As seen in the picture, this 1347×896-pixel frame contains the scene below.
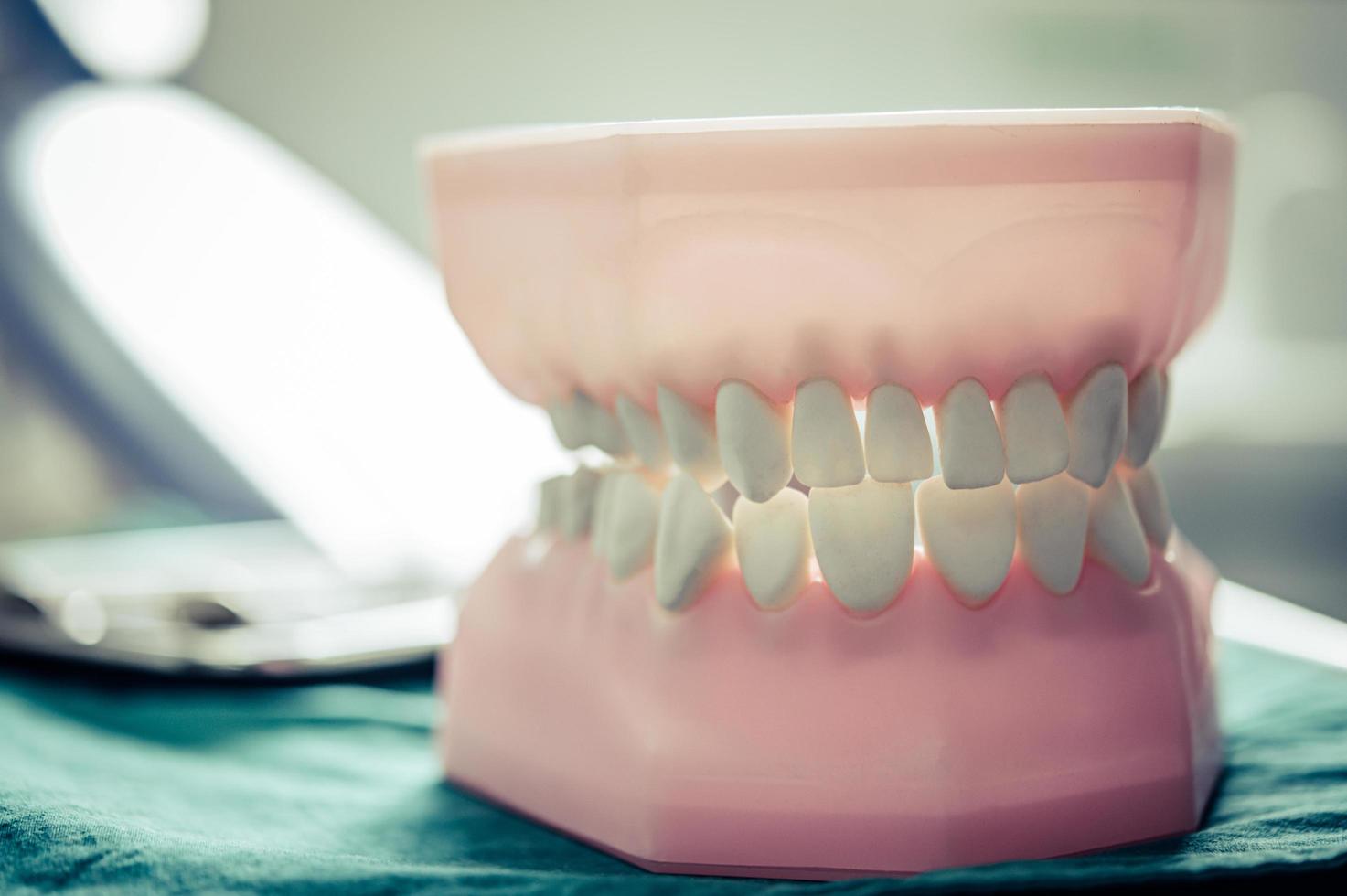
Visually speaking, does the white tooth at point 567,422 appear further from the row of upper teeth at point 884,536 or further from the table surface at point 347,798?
the table surface at point 347,798

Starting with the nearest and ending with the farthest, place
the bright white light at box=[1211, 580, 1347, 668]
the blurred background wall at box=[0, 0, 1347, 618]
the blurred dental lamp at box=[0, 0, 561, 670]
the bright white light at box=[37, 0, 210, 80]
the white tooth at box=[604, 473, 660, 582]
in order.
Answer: the white tooth at box=[604, 473, 660, 582]
the bright white light at box=[1211, 580, 1347, 668]
the blurred dental lamp at box=[0, 0, 561, 670]
the bright white light at box=[37, 0, 210, 80]
the blurred background wall at box=[0, 0, 1347, 618]

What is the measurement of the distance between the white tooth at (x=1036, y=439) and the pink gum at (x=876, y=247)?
1cm

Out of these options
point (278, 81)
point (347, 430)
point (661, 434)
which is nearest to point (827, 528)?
point (661, 434)

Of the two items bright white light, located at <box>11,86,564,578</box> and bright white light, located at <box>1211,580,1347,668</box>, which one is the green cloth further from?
bright white light, located at <box>11,86,564,578</box>

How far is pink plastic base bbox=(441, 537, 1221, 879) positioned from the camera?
526mm

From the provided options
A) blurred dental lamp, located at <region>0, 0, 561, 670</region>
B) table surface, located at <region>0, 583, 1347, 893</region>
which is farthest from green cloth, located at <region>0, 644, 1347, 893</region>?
blurred dental lamp, located at <region>0, 0, 561, 670</region>

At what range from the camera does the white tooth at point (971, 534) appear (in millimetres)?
541

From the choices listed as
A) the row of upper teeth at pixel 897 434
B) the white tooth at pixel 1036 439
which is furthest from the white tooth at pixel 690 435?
the white tooth at pixel 1036 439

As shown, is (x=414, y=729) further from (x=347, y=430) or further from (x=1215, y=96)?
(x=1215, y=96)

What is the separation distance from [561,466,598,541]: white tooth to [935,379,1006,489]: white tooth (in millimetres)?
197

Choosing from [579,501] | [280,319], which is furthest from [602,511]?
[280,319]

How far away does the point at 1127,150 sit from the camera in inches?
19.9

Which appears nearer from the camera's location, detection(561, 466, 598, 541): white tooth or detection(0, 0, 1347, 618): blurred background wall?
detection(561, 466, 598, 541): white tooth

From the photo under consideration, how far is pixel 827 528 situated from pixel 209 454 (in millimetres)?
1497
